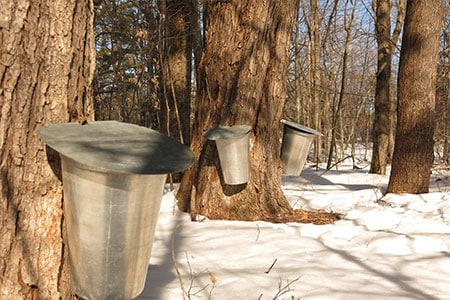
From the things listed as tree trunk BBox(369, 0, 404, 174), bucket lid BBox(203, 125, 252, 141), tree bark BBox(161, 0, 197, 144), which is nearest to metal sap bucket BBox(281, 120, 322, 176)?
bucket lid BBox(203, 125, 252, 141)

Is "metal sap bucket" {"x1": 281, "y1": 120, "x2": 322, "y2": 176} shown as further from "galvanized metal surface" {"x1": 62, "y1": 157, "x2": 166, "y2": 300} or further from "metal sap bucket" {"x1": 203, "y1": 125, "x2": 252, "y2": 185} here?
"galvanized metal surface" {"x1": 62, "y1": 157, "x2": 166, "y2": 300}

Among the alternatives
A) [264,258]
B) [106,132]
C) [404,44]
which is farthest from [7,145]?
[404,44]

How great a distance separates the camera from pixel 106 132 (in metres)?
1.30

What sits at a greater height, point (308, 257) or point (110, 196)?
point (110, 196)

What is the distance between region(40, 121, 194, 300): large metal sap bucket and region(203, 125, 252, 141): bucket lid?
1.47 metres

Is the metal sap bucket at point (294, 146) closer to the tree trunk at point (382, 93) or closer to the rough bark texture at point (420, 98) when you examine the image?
the rough bark texture at point (420, 98)

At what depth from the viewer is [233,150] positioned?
2.96m

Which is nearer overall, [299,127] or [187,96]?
[299,127]

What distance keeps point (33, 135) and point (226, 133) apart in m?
1.72

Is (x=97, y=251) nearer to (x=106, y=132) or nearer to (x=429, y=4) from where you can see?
(x=106, y=132)

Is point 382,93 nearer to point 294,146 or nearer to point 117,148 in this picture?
point 294,146

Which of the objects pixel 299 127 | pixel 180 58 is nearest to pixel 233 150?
pixel 299 127

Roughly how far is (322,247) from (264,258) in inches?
18.7

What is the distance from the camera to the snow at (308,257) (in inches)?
76.2
